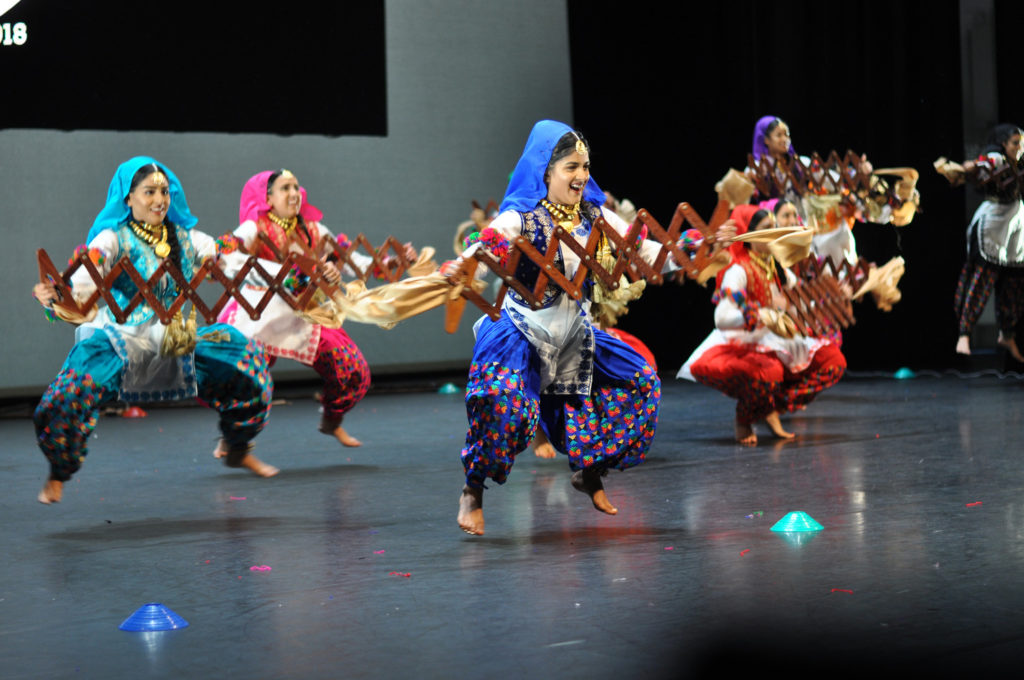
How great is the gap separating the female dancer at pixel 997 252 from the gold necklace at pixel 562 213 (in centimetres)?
433

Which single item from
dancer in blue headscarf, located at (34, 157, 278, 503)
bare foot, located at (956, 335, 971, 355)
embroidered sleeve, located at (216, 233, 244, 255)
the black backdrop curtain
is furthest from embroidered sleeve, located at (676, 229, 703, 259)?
the black backdrop curtain


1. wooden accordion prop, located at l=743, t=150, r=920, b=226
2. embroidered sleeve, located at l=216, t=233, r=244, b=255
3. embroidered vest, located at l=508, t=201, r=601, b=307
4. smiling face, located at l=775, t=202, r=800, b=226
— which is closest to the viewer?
embroidered vest, located at l=508, t=201, r=601, b=307

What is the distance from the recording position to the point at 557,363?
152 inches

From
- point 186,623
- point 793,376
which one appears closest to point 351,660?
point 186,623

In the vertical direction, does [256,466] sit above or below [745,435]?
above

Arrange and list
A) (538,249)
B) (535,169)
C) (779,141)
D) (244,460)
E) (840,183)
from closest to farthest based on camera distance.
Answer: (538,249)
(535,169)
(244,460)
(840,183)
(779,141)

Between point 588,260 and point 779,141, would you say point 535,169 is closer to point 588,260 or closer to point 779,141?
point 588,260

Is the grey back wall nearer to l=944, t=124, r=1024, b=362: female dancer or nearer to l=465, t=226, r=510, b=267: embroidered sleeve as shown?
l=944, t=124, r=1024, b=362: female dancer

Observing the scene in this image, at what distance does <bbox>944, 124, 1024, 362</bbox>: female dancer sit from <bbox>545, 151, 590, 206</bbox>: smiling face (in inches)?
169

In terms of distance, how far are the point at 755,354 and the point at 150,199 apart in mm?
2795

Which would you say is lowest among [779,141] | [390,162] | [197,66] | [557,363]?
[557,363]

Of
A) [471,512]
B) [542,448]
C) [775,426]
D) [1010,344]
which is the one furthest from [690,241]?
[1010,344]

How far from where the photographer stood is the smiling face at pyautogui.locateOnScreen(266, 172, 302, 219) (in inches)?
235

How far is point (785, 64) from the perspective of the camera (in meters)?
9.15
